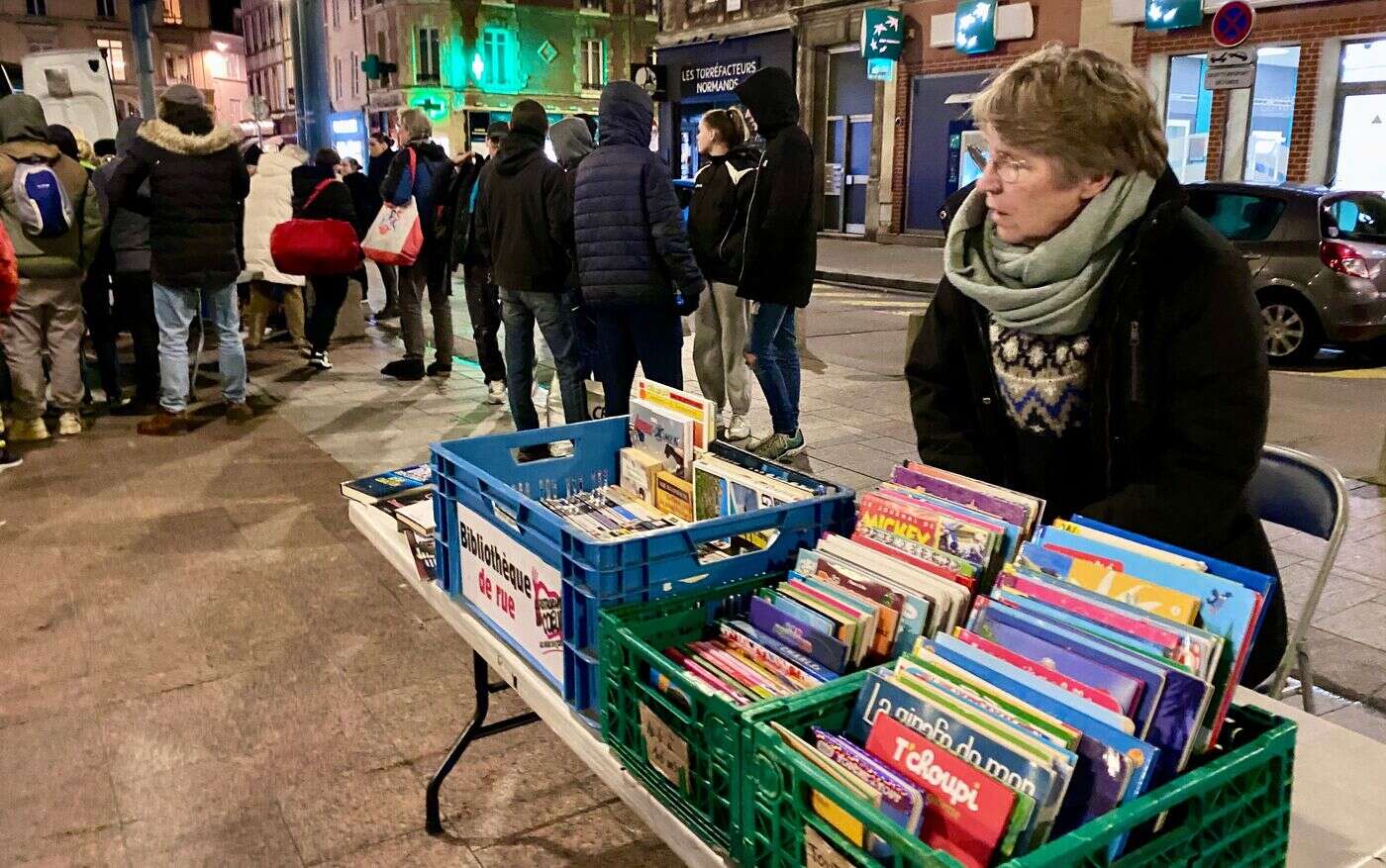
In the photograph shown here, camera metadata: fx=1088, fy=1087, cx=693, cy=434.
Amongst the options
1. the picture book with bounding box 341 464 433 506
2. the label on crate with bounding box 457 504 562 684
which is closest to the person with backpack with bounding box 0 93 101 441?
the picture book with bounding box 341 464 433 506

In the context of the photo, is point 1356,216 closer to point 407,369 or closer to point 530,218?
point 530,218

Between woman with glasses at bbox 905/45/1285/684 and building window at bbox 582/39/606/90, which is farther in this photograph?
building window at bbox 582/39/606/90

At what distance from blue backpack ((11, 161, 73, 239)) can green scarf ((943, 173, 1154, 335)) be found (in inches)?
238

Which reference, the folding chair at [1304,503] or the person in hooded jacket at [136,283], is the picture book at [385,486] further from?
the person in hooded jacket at [136,283]

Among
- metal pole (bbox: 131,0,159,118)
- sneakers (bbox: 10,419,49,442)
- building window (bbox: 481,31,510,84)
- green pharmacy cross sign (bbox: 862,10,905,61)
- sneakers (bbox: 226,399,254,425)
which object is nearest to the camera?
sneakers (bbox: 10,419,49,442)

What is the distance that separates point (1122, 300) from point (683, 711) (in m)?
1.05

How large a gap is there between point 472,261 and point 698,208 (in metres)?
2.03

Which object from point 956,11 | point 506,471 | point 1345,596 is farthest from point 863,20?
point 506,471

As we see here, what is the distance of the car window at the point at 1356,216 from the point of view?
890cm

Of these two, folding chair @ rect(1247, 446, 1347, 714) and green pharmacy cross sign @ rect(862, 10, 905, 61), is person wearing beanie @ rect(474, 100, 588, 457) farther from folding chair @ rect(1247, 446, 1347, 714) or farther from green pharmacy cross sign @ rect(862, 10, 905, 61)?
green pharmacy cross sign @ rect(862, 10, 905, 61)

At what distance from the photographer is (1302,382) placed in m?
8.34

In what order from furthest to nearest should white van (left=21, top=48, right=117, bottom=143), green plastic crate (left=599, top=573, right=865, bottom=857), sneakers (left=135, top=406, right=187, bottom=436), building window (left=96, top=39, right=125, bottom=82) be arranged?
building window (left=96, top=39, right=125, bottom=82), white van (left=21, top=48, right=117, bottom=143), sneakers (left=135, top=406, right=187, bottom=436), green plastic crate (left=599, top=573, right=865, bottom=857)

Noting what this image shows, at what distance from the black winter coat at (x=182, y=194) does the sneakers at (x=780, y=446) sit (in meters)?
3.41

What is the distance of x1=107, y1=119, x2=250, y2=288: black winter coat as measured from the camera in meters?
6.32
